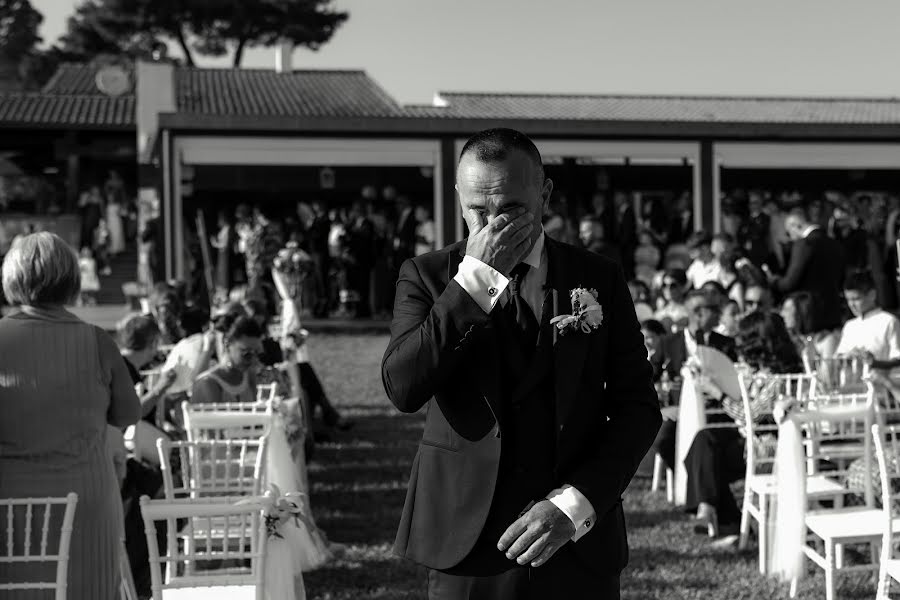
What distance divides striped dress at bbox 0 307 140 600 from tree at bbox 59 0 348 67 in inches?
1660

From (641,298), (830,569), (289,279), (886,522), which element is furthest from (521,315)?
(289,279)

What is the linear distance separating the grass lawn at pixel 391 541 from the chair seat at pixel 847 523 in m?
0.39

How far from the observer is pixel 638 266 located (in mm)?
16516

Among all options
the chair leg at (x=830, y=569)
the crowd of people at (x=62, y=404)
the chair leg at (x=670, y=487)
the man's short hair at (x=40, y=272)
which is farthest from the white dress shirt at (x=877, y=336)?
the man's short hair at (x=40, y=272)

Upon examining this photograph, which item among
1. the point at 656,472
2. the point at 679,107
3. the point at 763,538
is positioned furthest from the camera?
the point at 679,107

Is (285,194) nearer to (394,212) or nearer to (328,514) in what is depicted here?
(394,212)

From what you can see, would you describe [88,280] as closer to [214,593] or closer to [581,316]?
[214,593]

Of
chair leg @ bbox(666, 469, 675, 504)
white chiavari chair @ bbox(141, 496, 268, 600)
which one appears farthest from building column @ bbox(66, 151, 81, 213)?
white chiavari chair @ bbox(141, 496, 268, 600)

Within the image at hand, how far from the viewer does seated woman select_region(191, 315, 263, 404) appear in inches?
265

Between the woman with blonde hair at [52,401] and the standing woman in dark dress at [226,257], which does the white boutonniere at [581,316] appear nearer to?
the woman with blonde hair at [52,401]

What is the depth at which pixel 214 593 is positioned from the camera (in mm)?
4270

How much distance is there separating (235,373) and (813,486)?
3.38 m

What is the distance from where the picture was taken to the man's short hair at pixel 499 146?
226 centimetres

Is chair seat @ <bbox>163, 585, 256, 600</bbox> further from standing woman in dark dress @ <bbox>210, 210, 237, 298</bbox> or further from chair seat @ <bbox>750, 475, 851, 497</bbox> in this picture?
standing woman in dark dress @ <bbox>210, 210, 237, 298</bbox>
